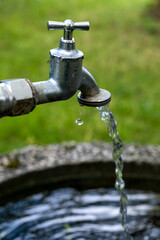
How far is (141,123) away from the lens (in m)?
4.01

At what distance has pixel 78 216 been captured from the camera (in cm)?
252

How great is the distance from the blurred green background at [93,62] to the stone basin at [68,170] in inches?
23.4

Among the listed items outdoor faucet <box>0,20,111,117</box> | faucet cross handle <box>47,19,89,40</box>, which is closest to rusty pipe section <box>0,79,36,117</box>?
outdoor faucet <box>0,20,111,117</box>

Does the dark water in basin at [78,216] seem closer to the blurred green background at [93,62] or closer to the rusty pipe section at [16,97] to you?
the blurred green background at [93,62]

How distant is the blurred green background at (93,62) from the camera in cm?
383

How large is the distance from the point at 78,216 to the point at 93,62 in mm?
3177

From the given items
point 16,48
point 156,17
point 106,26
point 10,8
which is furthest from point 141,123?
point 10,8

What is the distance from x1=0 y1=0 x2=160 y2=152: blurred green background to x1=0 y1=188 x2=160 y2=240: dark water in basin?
3.08 ft

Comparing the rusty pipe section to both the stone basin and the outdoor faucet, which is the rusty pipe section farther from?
the stone basin

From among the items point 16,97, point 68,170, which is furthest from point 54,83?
point 68,170

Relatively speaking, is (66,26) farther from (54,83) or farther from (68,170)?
(68,170)

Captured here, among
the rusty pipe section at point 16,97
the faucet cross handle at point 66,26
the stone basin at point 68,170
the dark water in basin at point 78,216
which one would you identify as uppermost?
the faucet cross handle at point 66,26

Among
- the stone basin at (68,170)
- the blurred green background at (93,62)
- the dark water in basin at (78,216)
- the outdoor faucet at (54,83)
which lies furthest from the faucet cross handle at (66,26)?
the blurred green background at (93,62)

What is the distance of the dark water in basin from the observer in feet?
7.74
